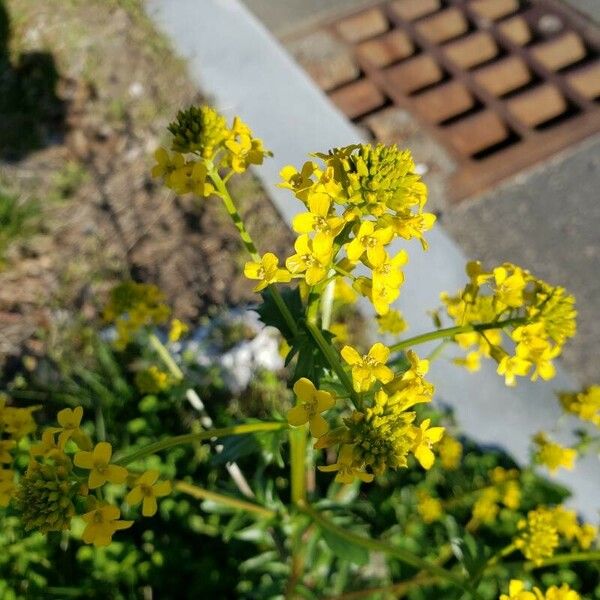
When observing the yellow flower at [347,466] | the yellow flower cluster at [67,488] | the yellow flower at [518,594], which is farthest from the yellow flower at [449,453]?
the yellow flower cluster at [67,488]

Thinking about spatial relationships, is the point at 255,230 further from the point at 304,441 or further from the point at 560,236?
the point at 304,441

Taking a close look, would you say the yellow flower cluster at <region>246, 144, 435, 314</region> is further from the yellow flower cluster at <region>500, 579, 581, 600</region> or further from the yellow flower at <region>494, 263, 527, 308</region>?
the yellow flower cluster at <region>500, 579, 581, 600</region>

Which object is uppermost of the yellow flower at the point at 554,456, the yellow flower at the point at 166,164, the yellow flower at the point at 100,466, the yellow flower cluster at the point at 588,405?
the yellow flower at the point at 166,164

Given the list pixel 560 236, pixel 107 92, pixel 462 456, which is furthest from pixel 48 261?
pixel 560 236

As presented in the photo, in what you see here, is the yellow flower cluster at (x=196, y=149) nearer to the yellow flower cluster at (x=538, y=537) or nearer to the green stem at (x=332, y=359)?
the green stem at (x=332, y=359)

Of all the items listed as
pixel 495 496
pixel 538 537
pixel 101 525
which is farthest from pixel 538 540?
pixel 101 525
